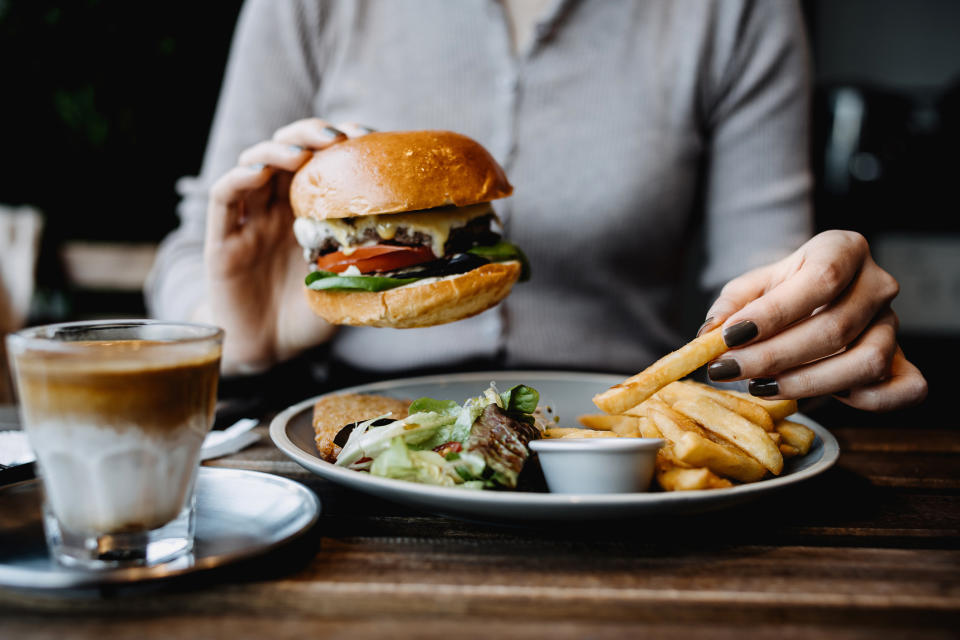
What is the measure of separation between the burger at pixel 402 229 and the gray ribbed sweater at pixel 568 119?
77 cm

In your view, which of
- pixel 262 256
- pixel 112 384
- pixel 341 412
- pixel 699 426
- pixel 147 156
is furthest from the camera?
pixel 147 156

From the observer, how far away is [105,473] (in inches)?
35.8

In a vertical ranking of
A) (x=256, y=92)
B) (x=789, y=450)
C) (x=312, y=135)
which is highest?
(x=256, y=92)

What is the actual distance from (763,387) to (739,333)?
16 centimetres

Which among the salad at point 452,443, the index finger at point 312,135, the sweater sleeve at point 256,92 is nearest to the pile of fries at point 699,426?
the salad at point 452,443

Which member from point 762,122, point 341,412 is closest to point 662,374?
point 341,412

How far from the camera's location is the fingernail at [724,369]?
3.95 ft

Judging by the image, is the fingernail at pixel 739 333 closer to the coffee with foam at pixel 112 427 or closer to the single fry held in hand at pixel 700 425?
the single fry held in hand at pixel 700 425

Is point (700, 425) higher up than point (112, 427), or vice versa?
point (112, 427)

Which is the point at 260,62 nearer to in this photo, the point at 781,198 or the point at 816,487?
the point at 781,198

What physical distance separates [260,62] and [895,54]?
208 inches

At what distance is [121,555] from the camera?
0.92 meters

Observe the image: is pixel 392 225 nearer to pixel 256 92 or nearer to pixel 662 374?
pixel 662 374

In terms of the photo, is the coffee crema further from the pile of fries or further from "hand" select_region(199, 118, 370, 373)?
"hand" select_region(199, 118, 370, 373)
